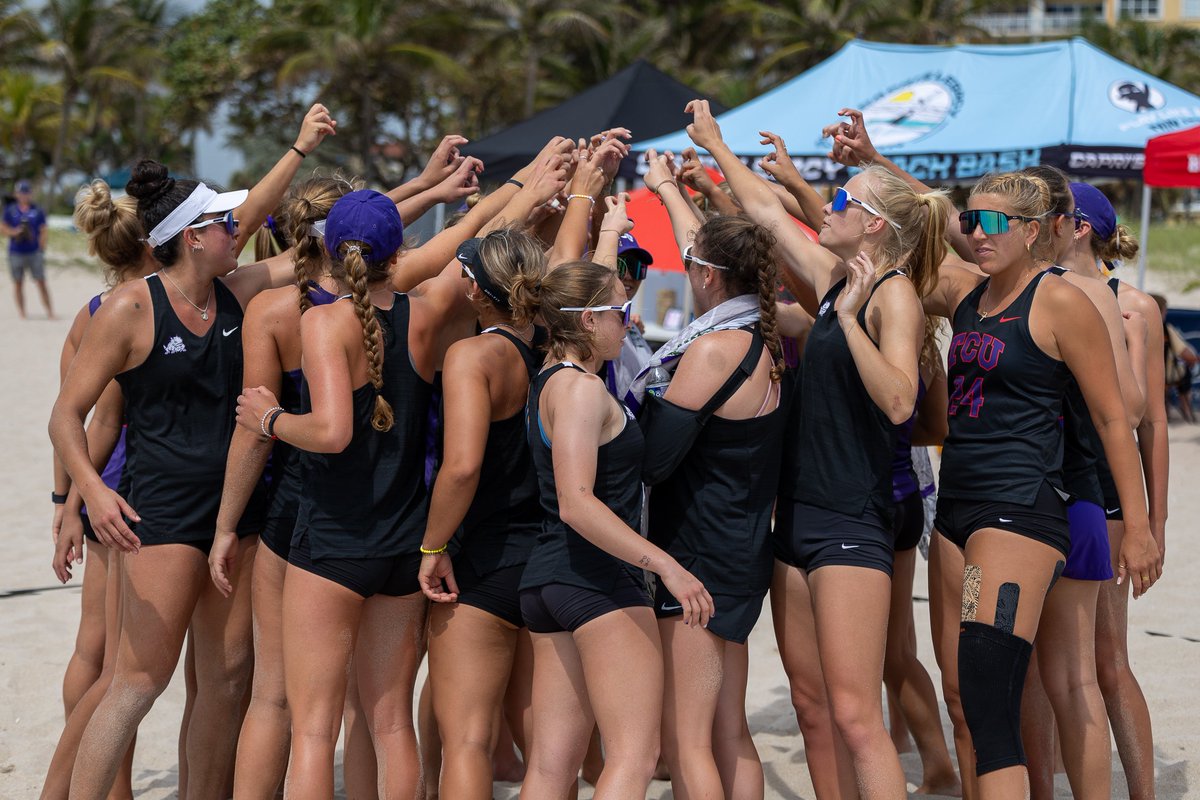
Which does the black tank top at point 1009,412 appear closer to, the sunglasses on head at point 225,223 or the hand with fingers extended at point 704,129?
the hand with fingers extended at point 704,129

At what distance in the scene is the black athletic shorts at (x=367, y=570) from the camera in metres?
3.04

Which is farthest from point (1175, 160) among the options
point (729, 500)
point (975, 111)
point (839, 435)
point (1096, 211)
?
point (729, 500)

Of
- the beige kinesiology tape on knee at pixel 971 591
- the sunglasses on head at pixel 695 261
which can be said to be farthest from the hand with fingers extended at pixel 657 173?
the beige kinesiology tape on knee at pixel 971 591

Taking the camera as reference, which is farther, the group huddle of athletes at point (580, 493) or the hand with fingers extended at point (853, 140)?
the hand with fingers extended at point (853, 140)

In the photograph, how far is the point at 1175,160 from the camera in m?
8.91

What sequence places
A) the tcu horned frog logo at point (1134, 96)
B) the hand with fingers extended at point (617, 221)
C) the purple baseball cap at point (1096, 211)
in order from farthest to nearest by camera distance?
1. the tcu horned frog logo at point (1134, 96)
2. the purple baseball cap at point (1096, 211)
3. the hand with fingers extended at point (617, 221)

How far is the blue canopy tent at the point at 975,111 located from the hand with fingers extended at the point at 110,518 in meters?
8.18

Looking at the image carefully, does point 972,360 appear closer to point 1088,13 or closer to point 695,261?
point 695,261

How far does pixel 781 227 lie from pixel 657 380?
0.64m

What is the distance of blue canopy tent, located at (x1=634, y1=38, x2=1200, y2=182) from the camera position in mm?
10516

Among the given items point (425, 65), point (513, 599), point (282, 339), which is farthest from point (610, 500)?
point (425, 65)

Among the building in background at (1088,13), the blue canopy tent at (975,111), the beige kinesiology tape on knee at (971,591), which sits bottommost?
the building in background at (1088,13)

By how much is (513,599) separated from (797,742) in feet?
6.17

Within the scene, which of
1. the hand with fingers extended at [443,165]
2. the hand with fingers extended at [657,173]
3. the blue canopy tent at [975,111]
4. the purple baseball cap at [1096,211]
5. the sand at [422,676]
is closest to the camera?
the purple baseball cap at [1096,211]
